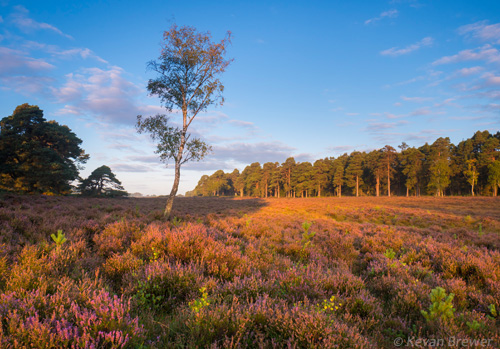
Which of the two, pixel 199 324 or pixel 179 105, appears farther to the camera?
pixel 179 105

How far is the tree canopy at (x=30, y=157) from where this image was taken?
1939cm

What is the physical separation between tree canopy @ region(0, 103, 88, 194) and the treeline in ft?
210

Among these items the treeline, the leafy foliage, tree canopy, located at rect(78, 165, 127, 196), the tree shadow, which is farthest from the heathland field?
the treeline

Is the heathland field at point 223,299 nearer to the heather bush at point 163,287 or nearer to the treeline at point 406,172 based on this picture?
the heather bush at point 163,287

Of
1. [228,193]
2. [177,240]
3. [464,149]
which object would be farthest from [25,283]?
[228,193]

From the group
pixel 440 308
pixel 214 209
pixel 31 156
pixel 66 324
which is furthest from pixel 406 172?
pixel 31 156

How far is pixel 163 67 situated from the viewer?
47.7 feet

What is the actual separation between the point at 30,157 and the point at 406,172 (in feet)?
247

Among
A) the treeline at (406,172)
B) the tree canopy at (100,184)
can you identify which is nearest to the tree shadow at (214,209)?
the tree canopy at (100,184)

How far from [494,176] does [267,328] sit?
65122 mm

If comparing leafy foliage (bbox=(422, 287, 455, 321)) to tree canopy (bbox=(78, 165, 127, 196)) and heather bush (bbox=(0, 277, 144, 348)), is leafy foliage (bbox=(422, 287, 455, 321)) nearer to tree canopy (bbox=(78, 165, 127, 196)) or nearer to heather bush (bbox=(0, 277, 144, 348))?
heather bush (bbox=(0, 277, 144, 348))

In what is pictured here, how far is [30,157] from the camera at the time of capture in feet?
67.7

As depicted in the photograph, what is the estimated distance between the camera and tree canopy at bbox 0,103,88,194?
19.4 metres

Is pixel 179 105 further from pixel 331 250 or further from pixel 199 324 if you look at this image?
pixel 199 324
